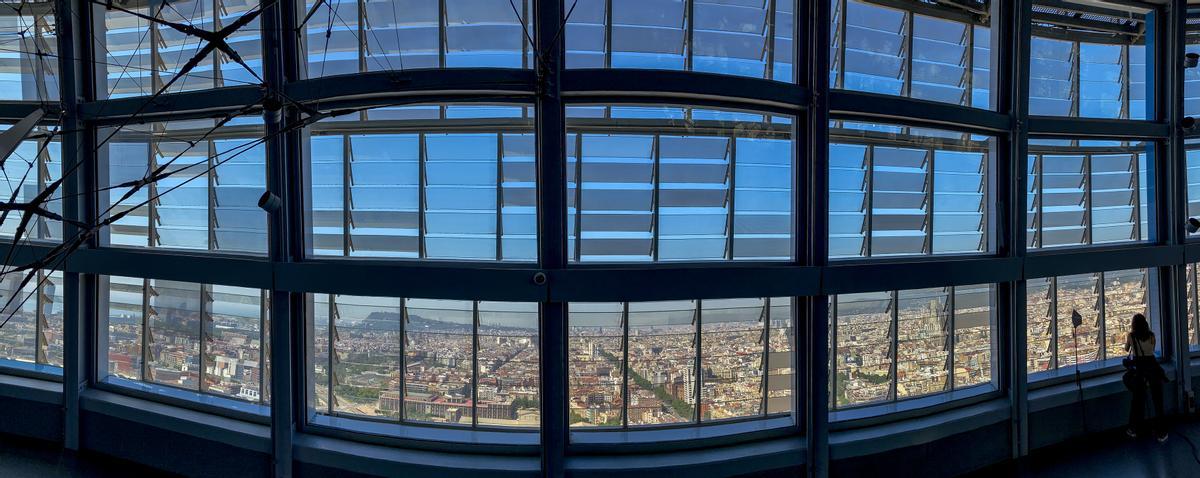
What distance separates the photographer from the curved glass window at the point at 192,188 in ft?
15.8

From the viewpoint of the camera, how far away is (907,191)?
5074mm

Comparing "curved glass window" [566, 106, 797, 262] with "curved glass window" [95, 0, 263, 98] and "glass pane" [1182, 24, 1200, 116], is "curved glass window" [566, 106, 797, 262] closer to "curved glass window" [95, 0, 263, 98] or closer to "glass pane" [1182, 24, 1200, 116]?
"curved glass window" [95, 0, 263, 98]

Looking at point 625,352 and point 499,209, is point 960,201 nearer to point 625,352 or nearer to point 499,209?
point 625,352

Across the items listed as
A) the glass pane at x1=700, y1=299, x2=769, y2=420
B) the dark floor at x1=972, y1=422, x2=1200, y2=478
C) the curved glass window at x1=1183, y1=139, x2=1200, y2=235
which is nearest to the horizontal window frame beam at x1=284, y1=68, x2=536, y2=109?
the glass pane at x1=700, y1=299, x2=769, y2=420

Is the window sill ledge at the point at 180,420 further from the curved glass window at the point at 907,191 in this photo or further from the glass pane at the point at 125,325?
the curved glass window at the point at 907,191

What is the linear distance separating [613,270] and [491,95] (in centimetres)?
164

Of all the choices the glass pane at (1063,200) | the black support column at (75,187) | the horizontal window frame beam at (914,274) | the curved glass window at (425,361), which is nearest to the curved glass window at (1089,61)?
the glass pane at (1063,200)

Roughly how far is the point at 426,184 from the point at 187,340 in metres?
2.80

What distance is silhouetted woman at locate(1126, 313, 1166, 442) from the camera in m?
5.11

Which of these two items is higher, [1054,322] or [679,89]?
[679,89]

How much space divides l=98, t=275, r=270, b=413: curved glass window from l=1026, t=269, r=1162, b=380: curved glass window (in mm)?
7429

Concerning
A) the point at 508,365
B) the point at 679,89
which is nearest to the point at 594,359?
the point at 508,365

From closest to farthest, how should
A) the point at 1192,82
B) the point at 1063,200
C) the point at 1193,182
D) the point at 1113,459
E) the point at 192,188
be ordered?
the point at 1113,459
the point at 192,188
the point at 1063,200
the point at 1192,82
the point at 1193,182

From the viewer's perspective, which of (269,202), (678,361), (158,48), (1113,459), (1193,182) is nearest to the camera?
(269,202)
